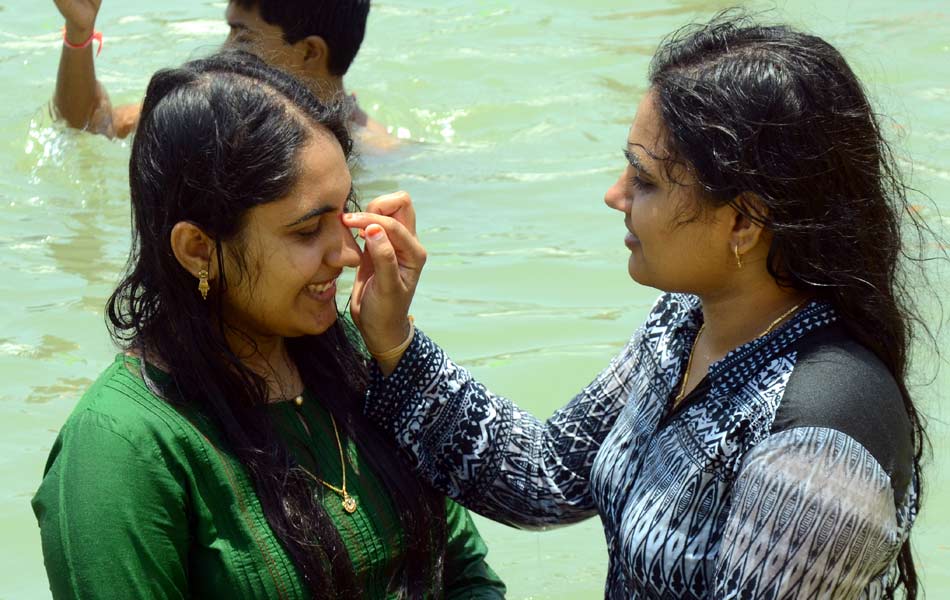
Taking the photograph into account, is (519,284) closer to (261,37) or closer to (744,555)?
(261,37)

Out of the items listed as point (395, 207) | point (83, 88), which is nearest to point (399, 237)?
point (395, 207)

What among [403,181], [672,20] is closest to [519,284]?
[403,181]

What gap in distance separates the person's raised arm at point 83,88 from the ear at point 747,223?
3705mm

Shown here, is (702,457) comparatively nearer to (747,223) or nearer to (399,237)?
(747,223)

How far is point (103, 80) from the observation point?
25.8 ft

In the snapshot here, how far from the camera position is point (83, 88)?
5770 mm

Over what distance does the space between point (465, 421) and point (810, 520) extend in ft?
2.70

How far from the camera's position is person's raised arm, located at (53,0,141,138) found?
5.38m

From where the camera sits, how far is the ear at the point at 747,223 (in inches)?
83.4

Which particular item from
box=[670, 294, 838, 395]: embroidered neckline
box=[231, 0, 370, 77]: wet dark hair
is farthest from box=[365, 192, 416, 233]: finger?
box=[231, 0, 370, 77]: wet dark hair

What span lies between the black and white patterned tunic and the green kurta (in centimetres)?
24

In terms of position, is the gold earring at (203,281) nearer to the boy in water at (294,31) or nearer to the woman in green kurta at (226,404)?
the woman in green kurta at (226,404)

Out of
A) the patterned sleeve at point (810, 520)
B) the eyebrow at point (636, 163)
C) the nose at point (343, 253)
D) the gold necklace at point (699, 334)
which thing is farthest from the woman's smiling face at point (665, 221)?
the nose at point (343, 253)

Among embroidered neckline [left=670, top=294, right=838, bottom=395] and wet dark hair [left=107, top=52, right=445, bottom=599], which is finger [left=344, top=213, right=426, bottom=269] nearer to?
wet dark hair [left=107, top=52, right=445, bottom=599]
